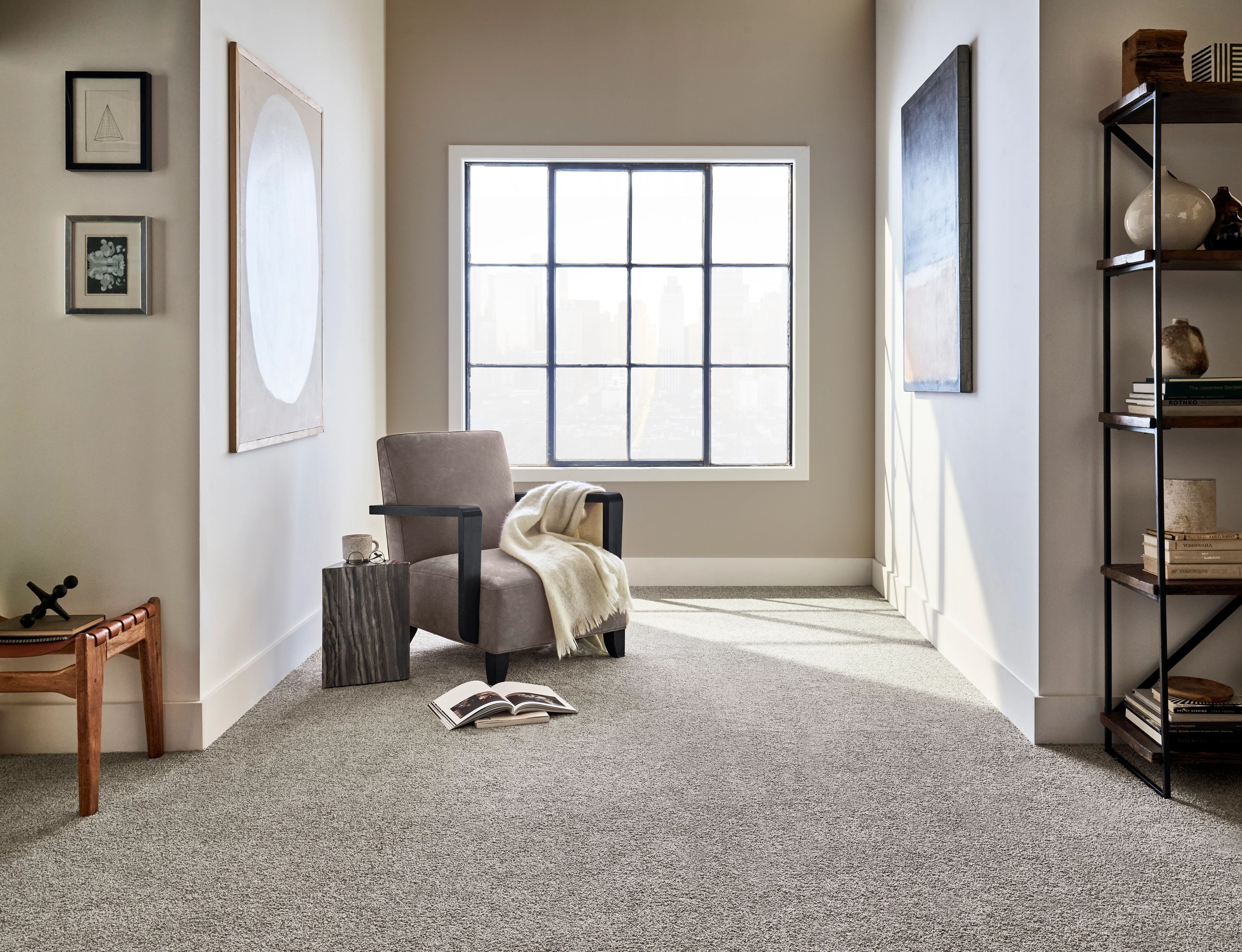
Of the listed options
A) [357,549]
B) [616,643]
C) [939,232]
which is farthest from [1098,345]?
[357,549]

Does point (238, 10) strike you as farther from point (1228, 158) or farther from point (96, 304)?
point (1228, 158)

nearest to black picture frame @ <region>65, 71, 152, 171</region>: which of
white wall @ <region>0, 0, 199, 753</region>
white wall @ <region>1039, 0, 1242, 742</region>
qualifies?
white wall @ <region>0, 0, 199, 753</region>

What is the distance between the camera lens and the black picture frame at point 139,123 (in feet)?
9.67

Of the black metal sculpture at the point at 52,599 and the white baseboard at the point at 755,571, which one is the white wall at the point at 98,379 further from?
the white baseboard at the point at 755,571

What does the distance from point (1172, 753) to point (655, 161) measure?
3.98 meters

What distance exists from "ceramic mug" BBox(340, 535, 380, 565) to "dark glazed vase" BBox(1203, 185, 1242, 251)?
291 centimetres

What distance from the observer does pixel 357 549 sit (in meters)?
3.87

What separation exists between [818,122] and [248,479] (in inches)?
144

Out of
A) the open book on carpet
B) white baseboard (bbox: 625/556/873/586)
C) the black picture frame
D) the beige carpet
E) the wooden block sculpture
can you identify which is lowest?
the beige carpet

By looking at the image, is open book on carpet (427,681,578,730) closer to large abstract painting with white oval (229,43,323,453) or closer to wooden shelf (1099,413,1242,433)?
large abstract painting with white oval (229,43,323,453)

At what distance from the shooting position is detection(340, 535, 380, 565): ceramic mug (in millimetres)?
3859

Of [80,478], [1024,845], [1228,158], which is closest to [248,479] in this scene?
[80,478]

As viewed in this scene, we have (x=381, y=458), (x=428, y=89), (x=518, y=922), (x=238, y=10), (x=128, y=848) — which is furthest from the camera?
(x=428, y=89)

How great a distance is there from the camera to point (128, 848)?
2.38 metres
